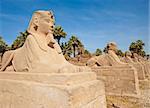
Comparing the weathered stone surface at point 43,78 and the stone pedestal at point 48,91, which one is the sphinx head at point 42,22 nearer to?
the weathered stone surface at point 43,78

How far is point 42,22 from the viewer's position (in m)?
3.42

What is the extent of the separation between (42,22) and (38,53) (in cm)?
64

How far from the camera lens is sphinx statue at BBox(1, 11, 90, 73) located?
3.06 m

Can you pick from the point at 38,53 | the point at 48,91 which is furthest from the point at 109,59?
the point at 48,91

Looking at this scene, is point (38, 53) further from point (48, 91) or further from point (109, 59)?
point (109, 59)

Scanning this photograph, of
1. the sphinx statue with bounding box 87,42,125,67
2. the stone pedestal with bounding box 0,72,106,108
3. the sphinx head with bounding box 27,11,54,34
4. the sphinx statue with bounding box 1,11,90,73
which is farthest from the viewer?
the sphinx statue with bounding box 87,42,125,67

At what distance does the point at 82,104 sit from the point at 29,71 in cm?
107

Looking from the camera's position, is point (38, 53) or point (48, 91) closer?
point (48, 91)

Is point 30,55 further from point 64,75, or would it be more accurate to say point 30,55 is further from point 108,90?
point 108,90

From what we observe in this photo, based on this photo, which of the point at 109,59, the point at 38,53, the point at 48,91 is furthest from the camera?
the point at 109,59

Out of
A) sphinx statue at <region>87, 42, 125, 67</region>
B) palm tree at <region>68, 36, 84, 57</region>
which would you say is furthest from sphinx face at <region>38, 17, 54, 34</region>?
palm tree at <region>68, 36, 84, 57</region>

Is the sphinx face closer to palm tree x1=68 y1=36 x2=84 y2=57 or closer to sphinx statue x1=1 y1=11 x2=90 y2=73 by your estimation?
sphinx statue x1=1 y1=11 x2=90 y2=73

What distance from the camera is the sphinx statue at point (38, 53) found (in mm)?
3061

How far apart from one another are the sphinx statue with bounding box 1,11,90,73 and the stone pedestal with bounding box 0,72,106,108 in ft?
0.55
